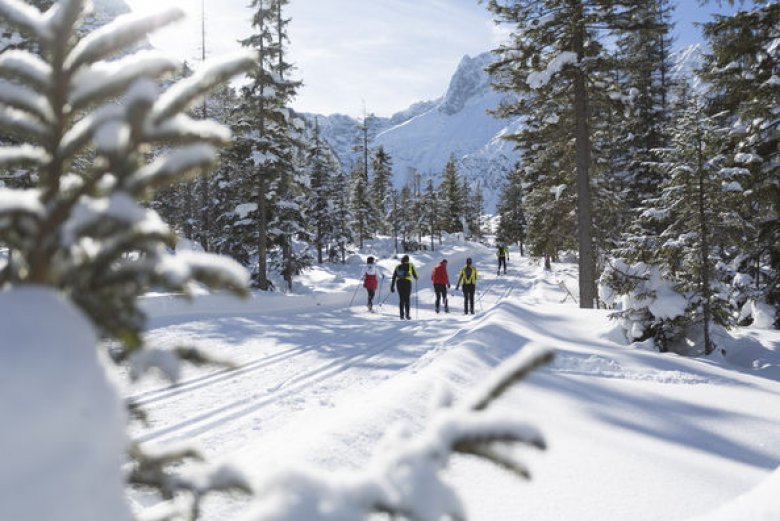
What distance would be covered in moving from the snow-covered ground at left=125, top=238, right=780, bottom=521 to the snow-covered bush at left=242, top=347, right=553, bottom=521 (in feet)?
0.18

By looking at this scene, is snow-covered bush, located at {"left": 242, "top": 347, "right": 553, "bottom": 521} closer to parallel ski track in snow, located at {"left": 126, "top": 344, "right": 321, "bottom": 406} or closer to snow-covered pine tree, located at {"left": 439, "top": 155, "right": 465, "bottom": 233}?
parallel ski track in snow, located at {"left": 126, "top": 344, "right": 321, "bottom": 406}

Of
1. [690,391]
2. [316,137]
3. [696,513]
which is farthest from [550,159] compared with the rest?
[316,137]

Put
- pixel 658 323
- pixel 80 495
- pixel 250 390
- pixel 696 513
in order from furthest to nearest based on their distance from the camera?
pixel 658 323
pixel 250 390
pixel 696 513
pixel 80 495

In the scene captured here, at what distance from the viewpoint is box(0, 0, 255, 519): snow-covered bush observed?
74 cm

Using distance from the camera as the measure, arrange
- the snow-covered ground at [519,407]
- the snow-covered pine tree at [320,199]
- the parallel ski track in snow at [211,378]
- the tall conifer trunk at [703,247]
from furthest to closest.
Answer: the snow-covered pine tree at [320,199] < the tall conifer trunk at [703,247] < the parallel ski track in snow at [211,378] < the snow-covered ground at [519,407]

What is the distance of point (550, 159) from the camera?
19.9 meters

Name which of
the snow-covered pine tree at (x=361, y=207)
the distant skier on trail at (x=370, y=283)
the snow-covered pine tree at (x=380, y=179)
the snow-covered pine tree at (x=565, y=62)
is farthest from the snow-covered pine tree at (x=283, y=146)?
the snow-covered pine tree at (x=380, y=179)

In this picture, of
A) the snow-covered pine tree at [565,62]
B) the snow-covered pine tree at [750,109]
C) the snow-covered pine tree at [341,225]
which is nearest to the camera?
the snow-covered pine tree at [750,109]

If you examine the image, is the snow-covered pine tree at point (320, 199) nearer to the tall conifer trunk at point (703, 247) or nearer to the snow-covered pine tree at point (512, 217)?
the snow-covered pine tree at point (512, 217)

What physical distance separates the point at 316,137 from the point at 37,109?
147ft

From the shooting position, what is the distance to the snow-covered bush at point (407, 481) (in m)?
0.79

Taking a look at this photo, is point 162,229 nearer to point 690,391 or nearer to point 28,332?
point 28,332

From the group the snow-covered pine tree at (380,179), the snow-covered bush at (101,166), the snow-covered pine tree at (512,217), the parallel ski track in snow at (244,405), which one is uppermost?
the snow-covered pine tree at (380,179)

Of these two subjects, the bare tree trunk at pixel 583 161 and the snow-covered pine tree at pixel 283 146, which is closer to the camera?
the bare tree trunk at pixel 583 161
